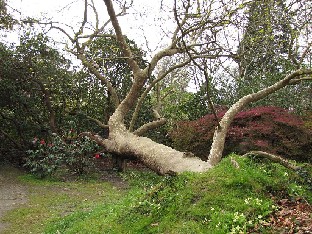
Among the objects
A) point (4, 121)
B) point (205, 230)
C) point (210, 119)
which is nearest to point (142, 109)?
point (210, 119)

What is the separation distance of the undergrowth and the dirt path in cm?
205

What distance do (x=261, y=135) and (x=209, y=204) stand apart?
5870 mm

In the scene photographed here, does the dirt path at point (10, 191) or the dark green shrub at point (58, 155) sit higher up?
the dark green shrub at point (58, 155)

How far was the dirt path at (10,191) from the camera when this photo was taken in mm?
7271

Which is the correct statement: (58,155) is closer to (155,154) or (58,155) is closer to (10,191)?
(10,191)

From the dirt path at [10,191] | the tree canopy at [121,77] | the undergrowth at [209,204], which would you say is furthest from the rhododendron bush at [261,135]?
the dirt path at [10,191]

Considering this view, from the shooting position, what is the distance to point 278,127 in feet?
31.8

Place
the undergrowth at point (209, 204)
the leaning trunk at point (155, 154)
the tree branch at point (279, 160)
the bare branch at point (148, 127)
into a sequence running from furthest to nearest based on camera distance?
the bare branch at point (148, 127) → the leaning trunk at point (155, 154) → the tree branch at point (279, 160) → the undergrowth at point (209, 204)

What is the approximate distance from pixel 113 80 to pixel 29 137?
3578 millimetres

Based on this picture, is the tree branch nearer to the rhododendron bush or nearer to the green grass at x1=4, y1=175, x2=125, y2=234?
the green grass at x1=4, y1=175, x2=125, y2=234

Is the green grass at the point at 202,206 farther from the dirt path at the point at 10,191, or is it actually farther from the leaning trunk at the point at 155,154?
the dirt path at the point at 10,191

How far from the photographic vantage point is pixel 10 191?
28.6 ft

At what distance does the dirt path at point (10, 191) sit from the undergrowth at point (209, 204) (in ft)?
6.72

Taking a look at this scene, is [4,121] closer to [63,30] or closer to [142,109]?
[63,30]
